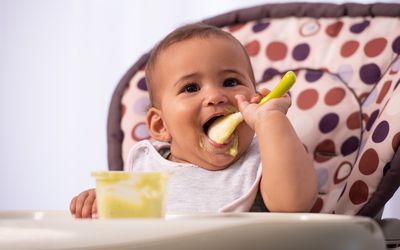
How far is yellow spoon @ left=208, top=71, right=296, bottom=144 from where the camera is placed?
2.78 ft

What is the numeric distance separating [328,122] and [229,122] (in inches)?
10.2

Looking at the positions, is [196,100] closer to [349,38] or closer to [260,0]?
[349,38]

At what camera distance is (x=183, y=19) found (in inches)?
74.2

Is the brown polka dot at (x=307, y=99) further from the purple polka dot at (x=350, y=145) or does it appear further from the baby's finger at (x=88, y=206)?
the baby's finger at (x=88, y=206)

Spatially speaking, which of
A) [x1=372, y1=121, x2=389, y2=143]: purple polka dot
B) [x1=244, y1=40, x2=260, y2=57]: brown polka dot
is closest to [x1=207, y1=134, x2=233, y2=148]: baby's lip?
[x1=372, y1=121, x2=389, y2=143]: purple polka dot

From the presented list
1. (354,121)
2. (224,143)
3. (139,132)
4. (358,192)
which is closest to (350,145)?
(354,121)

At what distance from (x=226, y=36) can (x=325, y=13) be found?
0.23 m

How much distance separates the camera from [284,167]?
2.58 ft

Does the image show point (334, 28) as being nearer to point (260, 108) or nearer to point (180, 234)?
point (260, 108)

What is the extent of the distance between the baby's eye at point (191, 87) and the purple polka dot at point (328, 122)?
0.79 feet

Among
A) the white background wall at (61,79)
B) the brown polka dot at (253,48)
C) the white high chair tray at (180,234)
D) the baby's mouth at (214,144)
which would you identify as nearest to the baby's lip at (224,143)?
the baby's mouth at (214,144)

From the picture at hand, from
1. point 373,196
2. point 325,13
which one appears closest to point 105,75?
point 325,13

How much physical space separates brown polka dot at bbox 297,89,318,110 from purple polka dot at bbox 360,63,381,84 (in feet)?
0.29

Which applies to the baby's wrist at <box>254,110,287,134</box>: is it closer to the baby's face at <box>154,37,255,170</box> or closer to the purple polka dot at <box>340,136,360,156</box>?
the baby's face at <box>154,37,255,170</box>
